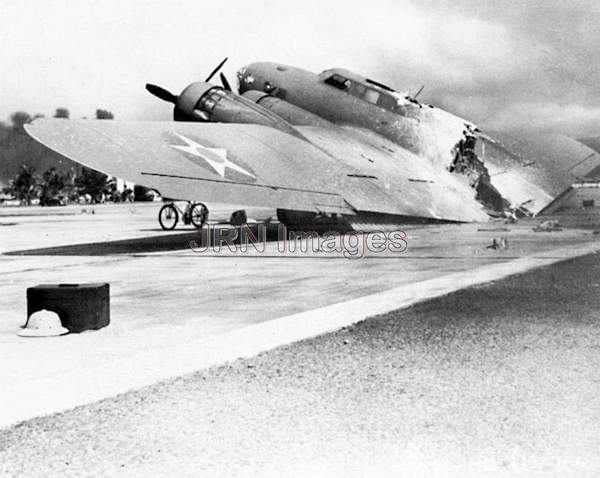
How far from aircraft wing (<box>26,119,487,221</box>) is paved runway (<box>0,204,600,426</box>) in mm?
1352

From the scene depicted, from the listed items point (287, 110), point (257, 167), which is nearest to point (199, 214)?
point (287, 110)

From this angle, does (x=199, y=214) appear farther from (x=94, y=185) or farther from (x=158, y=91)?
(x=94, y=185)

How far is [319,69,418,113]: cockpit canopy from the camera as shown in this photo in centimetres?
2539

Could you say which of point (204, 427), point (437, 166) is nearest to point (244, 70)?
point (437, 166)

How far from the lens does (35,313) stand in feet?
25.8

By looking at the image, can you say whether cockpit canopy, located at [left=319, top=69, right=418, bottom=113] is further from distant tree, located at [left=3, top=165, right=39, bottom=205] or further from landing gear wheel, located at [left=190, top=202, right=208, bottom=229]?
distant tree, located at [left=3, top=165, right=39, bottom=205]

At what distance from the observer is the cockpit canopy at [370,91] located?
25.4m

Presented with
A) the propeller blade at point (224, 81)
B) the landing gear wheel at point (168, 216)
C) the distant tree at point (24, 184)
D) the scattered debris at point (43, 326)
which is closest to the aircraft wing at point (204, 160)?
the propeller blade at point (224, 81)

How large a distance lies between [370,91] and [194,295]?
1658cm

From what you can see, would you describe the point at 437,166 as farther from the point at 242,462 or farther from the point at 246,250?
the point at 242,462

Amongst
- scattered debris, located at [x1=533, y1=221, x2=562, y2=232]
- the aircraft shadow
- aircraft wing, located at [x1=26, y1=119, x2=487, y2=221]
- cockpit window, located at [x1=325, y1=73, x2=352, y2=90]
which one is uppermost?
cockpit window, located at [x1=325, y1=73, x2=352, y2=90]

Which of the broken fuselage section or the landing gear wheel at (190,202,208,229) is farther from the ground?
the broken fuselage section

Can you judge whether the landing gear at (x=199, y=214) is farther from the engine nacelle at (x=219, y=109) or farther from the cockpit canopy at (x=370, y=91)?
the cockpit canopy at (x=370, y=91)

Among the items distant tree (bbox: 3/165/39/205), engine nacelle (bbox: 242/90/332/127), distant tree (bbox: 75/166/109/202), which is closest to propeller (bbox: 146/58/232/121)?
engine nacelle (bbox: 242/90/332/127)
